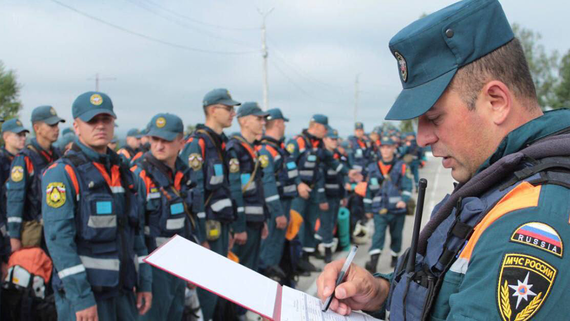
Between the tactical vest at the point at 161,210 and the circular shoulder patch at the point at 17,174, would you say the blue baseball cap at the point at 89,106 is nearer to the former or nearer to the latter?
the tactical vest at the point at 161,210

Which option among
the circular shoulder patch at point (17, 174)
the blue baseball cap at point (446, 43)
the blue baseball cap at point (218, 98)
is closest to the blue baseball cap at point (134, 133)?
the circular shoulder patch at point (17, 174)

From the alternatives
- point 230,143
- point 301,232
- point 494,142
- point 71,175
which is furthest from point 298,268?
point 494,142

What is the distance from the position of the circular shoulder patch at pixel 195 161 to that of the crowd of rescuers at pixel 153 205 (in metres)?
0.01

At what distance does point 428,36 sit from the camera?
1180mm

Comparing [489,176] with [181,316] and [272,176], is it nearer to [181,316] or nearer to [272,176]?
[181,316]

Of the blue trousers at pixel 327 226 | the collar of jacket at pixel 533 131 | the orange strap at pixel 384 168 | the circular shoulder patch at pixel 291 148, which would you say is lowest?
the blue trousers at pixel 327 226

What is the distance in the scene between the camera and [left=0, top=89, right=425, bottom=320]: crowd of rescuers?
9.59 feet

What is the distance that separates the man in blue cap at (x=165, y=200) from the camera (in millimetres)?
3785

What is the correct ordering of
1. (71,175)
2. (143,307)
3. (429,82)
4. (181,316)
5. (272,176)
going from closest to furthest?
(429,82), (71,175), (143,307), (181,316), (272,176)

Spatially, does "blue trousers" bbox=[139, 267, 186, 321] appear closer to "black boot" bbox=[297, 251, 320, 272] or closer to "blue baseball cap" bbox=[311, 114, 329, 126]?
"black boot" bbox=[297, 251, 320, 272]

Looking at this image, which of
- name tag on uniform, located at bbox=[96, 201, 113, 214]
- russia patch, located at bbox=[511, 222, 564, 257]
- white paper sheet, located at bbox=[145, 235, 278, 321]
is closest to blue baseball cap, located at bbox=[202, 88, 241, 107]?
name tag on uniform, located at bbox=[96, 201, 113, 214]

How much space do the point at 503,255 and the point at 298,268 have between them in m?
6.44

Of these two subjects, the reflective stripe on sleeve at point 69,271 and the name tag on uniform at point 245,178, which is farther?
the name tag on uniform at point 245,178

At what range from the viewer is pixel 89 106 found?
321 cm
